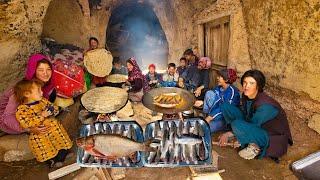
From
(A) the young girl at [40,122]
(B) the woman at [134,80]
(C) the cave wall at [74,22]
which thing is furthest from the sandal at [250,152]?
(C) the cave wall at [74,22]

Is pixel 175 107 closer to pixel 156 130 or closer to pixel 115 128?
pixel 156 130

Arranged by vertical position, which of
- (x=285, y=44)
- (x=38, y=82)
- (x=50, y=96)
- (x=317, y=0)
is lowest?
(x=50, y=96)

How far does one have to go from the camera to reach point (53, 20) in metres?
8.90

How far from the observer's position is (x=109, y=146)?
11.7ft

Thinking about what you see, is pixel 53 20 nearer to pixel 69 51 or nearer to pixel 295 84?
pixel 69 51

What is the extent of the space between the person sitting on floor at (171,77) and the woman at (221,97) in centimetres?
213

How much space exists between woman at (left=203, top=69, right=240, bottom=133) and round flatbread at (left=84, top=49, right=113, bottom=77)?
2.52 meters

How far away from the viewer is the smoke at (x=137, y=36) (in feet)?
45.0

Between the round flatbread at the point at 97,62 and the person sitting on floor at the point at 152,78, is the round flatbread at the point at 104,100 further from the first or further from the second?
the person sitting on floor at the point at 152,78

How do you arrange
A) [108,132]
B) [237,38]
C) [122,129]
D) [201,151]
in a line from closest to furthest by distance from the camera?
[201,151] < [108,132] < [122,129] < [237,38]

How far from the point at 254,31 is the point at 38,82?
4720 mm

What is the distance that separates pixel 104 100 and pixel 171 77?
317 cm

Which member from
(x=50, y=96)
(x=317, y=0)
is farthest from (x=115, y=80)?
(x=317, y=0)

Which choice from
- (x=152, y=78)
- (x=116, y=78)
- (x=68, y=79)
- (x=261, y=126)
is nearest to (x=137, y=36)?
(x=152, y=78)
